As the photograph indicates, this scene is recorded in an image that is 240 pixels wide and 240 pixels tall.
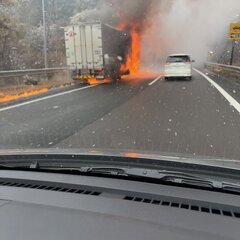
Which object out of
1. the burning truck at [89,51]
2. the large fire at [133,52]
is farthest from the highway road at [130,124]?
the large fire at [133,52]

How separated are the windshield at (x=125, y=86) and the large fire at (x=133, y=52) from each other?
0.09 meters

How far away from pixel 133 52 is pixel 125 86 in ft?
46.9

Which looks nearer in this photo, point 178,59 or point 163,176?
point 163,176

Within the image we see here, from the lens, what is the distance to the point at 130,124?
9.94 meters

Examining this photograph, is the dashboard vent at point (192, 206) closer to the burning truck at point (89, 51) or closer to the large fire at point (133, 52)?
the burning truck at point (89, 51)

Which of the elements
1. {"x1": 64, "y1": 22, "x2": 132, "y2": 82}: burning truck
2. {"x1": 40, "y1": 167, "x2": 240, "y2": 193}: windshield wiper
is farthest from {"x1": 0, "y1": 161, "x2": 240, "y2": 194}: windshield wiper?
{"x1": 64, "y1": 22, "x2": 132, "y2": 82}: burning truck

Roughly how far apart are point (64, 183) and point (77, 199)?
0.32m

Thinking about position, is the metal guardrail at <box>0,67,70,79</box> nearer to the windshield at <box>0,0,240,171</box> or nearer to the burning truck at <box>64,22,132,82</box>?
the windshield at <box>0,0,240,171</box>

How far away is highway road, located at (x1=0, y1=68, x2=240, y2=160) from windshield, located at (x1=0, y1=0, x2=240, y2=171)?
2 centimetres

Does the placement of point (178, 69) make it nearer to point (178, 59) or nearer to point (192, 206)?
point (178, 59)

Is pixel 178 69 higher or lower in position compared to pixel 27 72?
lower

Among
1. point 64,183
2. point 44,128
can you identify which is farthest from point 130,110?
point 64,183

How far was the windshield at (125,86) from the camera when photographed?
8046mm

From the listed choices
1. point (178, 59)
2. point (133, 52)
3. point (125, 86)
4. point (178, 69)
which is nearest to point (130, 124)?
point (125, 86)
